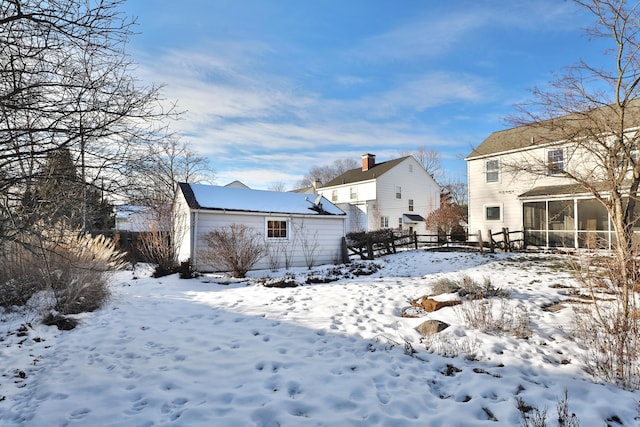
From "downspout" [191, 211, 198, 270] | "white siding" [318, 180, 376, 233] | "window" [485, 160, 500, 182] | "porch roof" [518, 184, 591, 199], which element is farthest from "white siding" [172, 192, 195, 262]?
"white siding" [318, 180, 376, 233]

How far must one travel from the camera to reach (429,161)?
42.7 meters

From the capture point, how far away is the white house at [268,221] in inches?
503

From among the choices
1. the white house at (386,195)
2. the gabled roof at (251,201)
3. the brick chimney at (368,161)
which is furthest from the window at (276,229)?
the brick chimney at (368,161)

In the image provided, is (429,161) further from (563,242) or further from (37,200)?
(37,200)

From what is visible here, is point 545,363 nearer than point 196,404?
No

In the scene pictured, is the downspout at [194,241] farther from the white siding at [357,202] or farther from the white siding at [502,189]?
the white siding at [357,202]

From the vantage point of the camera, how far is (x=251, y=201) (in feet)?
47.7

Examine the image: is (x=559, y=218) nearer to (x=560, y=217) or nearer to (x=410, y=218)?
(x=560, y=217)

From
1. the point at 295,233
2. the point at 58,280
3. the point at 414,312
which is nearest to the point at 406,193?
the point at 295,233

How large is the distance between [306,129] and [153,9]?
625 inches

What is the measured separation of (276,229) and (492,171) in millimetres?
13477

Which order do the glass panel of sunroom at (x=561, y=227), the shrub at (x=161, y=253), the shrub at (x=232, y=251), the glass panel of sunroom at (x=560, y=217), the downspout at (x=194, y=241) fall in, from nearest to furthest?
the shrub at (x=232, y=251), the shrub at (x=161, y=253), the downspout at (x=194, y=241), the glass panel of sunroom at (x=561, y=227), the glass panel of sunroom at (x=560, y=217)

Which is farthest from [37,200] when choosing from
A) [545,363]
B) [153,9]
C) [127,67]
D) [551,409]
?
[545,363]

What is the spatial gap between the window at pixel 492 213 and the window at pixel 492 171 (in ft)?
5.46
